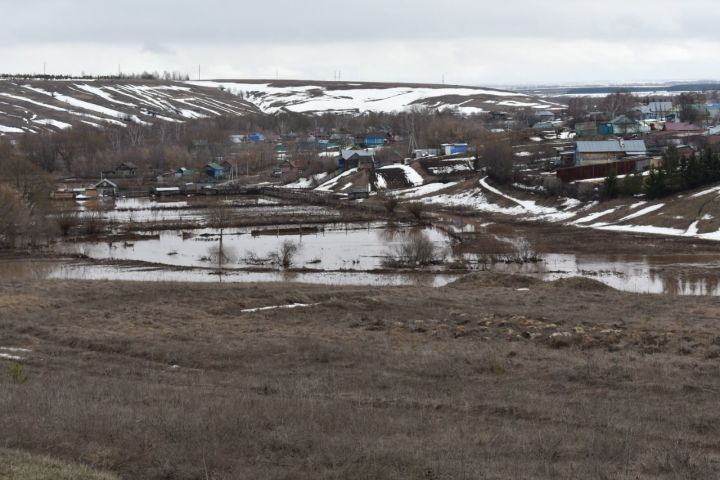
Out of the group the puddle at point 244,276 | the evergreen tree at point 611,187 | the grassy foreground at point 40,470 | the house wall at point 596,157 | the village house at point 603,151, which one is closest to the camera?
the grassy foreground at point 40,470

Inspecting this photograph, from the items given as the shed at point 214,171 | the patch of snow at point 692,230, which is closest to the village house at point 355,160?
the shed at point 214,171

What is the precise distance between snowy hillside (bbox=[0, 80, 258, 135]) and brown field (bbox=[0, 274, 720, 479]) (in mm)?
100867

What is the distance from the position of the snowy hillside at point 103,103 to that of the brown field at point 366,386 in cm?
10087

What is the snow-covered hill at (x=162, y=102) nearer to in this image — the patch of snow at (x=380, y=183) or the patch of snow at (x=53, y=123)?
the patch of snow at (x=53, y=123)

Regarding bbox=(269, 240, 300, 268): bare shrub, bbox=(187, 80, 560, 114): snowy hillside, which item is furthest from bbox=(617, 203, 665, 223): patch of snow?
bbox=(187, 80, 560, 114): snowy hillside

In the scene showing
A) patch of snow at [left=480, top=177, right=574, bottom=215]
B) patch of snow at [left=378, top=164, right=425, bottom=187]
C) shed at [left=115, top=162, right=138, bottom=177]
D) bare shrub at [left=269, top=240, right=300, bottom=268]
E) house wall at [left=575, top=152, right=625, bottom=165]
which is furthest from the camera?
shed at [left=115, top=162, right=138, bottom=177]

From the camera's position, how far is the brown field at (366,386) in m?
6.96

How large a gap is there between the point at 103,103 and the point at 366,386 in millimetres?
143006

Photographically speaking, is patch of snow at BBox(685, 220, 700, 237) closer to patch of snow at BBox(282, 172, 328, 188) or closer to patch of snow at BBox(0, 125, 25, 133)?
patch of snow at BBox(282, 172, 328, 188)

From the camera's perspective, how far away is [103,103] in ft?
472

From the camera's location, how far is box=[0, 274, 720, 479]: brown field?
6.96 metres

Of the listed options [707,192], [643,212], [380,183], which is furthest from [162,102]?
[707,192]

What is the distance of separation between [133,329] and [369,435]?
27.8 feet

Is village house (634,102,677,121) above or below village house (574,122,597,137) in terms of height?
above
